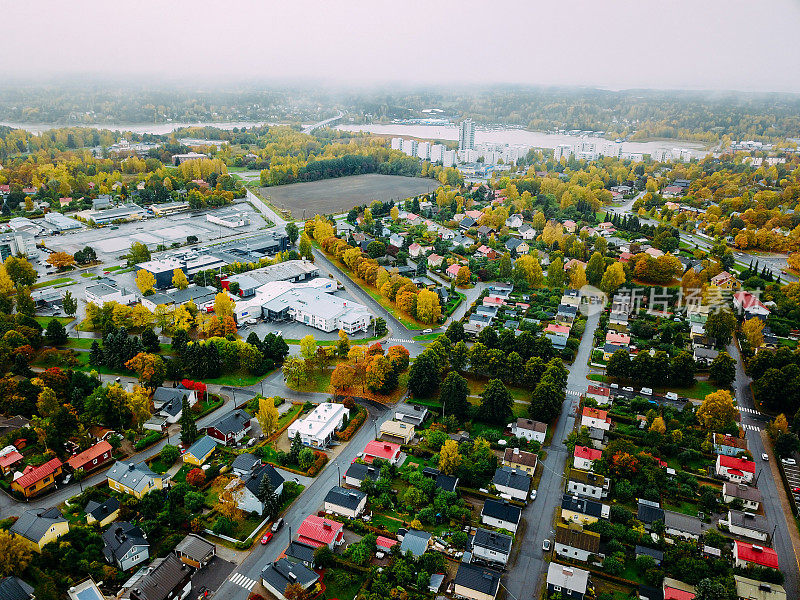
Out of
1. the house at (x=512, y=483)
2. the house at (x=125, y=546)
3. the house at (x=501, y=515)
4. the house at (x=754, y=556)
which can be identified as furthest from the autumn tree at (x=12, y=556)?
the house at (x=754, y=556)

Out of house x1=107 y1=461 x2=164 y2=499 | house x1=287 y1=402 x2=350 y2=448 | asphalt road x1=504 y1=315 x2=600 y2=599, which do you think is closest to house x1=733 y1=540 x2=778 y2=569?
asphalt road x1=504 y1=315 x2=600 y2=599

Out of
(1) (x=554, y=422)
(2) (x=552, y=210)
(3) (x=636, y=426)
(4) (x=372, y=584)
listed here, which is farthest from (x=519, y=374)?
(2) (x=552, y=210)

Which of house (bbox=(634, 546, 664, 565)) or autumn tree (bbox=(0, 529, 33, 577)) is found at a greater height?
autumn tree (bbox=(0, 529, 33, 577))

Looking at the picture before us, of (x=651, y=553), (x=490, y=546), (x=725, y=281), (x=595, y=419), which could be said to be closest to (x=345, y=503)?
(x=490, y=546)

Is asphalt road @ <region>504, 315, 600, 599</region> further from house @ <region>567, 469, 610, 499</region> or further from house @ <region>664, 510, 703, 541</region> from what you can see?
house @ <region>664, 510, 703, 541</region>

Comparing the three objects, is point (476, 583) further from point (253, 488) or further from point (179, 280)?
point (179, 280)

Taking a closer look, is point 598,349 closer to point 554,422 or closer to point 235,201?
point 554,422
